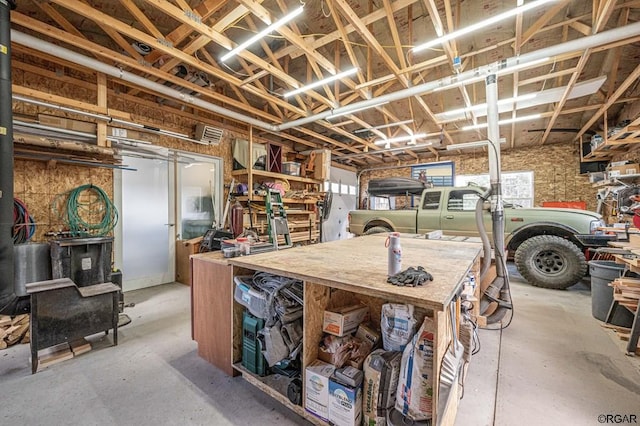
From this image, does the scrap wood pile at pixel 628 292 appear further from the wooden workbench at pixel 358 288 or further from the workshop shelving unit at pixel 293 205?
the workshop shelving unit at pixel 293 205

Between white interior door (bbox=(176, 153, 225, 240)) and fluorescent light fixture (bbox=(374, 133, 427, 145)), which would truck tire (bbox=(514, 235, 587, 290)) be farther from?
white interior door (bbox=(176, 153, 225, 240))

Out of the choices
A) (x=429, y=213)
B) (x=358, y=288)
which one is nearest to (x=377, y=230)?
(x=429, y=213)

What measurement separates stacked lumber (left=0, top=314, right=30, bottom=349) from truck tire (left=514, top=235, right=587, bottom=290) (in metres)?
6.51

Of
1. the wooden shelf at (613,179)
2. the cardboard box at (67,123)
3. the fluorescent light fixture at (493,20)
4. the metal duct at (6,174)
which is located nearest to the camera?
A: the metal duct at (6,174)

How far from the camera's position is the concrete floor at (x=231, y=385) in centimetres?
163

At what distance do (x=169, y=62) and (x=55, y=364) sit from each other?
3.64 metres

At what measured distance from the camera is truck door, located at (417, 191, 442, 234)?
215 inches

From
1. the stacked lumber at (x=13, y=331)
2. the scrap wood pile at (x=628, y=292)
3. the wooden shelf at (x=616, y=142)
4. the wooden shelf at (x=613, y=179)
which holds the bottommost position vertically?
the stacked lumber at (x=13, y=331)

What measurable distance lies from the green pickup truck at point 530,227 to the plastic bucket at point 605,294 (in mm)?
1141

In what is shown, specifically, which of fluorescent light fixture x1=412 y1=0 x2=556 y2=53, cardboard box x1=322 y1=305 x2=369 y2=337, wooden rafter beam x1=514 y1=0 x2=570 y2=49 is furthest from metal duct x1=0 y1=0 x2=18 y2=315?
wooden rafter beam x1=514 y1=0 x2=570 y2=49

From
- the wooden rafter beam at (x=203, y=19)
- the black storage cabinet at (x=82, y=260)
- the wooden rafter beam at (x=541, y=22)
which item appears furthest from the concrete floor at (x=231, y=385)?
the wooden rafter beam at (x=541, y=22)

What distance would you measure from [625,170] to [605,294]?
392 cm

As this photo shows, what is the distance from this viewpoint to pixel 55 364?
2205mm

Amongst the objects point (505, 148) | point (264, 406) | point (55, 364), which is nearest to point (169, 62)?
point (55, 364)
